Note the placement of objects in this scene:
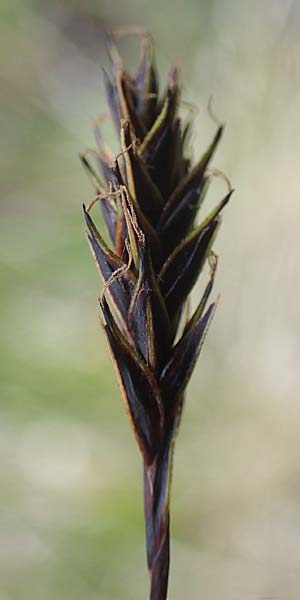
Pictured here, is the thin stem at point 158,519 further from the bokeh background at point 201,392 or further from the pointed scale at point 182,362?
the bokeh background at point 201,392

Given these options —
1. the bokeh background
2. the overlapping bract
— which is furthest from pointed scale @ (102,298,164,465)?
the bokeh background

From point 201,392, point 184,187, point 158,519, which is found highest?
point 201,392

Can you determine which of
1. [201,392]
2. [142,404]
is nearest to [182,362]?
[142,404]

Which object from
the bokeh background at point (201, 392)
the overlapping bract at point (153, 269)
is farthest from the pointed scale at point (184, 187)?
the bokeh background at point (201, 392)

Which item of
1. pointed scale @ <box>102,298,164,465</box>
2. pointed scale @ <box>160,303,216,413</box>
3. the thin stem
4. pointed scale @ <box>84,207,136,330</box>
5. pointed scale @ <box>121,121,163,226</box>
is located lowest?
the thin stem

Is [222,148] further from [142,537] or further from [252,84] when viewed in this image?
[142,537]

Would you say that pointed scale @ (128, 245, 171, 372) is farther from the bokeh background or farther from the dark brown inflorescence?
the bokeh background

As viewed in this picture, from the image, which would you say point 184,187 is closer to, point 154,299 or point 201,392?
point 154,299
